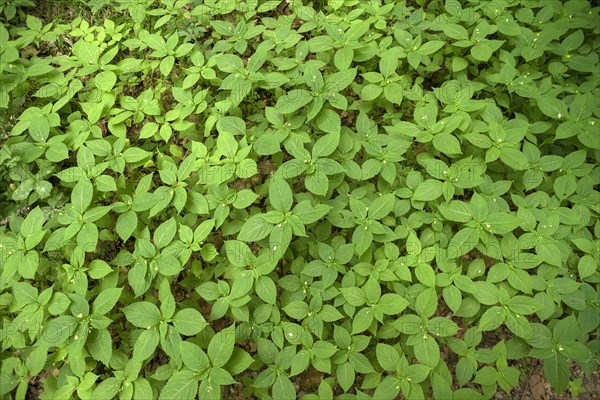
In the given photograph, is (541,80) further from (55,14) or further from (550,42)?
(55,14)

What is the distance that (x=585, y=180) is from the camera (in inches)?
119

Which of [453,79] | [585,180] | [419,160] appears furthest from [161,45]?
[585,180]

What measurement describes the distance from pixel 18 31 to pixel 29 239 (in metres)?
2.31

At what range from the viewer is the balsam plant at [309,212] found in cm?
250

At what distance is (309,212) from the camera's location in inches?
102

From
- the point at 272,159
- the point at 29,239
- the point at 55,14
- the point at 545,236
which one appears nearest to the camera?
the point at 29,239

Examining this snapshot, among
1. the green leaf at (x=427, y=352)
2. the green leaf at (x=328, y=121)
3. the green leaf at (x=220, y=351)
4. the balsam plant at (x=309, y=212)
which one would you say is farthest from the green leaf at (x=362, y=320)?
the green leaf at (x=328, y=121)

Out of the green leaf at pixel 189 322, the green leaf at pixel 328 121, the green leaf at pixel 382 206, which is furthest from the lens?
the green leaf at pixel 328 121

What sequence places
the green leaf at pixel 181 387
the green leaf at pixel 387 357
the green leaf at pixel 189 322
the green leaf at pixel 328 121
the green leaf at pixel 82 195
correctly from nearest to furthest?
the green leaf at pixel 181 387
the green leaf at pixel 189 322
the green leaf at pixel 387 357
the green leaf at pixel 82 195
the green leaf at pixel 328 121

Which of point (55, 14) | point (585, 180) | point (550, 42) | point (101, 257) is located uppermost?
point (55, 14)

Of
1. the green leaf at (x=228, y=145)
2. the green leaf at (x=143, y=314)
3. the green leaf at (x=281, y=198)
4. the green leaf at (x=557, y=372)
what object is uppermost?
the green leaf at (x=228, y=145)

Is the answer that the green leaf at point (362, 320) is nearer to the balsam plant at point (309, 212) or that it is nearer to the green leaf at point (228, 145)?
the balsam plant at point (309, 212)

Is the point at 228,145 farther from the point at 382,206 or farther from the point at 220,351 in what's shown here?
the point at 220,351

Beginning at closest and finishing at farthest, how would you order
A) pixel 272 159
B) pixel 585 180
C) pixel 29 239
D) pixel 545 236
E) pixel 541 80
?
pixel 29 239 → pixel 545 236 → pixel 585 180 → pixel 272 159 → pixel 541 80
